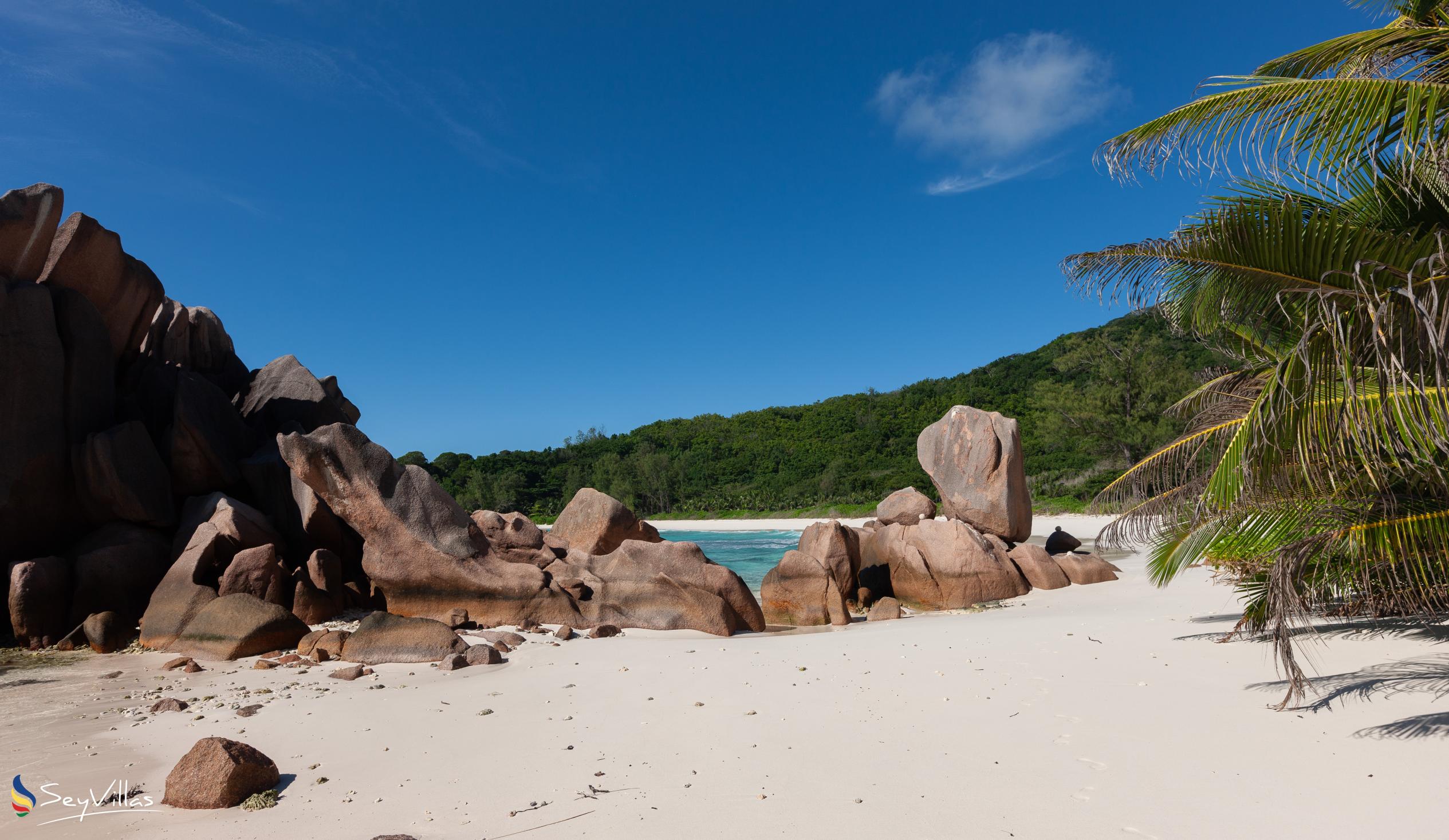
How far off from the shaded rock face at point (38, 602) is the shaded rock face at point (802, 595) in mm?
9137

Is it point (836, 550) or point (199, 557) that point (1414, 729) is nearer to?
point (836, 550)

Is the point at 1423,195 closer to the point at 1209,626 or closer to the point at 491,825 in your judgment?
the point at 1209,626

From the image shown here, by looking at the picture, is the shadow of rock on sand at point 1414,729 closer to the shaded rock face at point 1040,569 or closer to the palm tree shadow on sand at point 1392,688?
the palm tree shadow on sand at point 1392,688

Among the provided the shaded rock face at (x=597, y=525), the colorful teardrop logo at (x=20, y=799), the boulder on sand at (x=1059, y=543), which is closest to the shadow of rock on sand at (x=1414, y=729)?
the colorful teardrop logo at (x=20, y=799)

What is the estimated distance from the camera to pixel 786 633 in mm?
9680

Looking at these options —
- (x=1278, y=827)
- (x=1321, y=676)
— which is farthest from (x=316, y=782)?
(x=1321, y=676)

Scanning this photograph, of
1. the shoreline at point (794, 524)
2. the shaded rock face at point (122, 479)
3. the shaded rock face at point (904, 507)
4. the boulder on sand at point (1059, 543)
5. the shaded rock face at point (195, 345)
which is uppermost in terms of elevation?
the shaded rock face at point (195, 345)

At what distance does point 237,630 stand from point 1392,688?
1020 cm

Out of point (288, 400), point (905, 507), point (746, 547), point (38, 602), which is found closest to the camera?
point (38, 602)

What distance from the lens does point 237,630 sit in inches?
322

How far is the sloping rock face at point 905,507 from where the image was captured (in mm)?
15344

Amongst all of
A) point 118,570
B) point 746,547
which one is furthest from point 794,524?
point 118,570

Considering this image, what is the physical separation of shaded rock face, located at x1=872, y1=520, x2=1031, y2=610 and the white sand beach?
15.0ft

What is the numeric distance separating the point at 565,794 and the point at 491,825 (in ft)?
1.43
